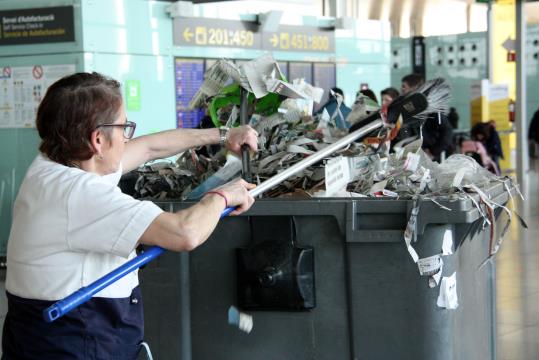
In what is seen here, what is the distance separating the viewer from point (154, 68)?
9.02 meters

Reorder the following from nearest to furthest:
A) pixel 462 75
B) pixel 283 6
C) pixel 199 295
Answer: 1. pixel 199 295
2. pixel 283 6
3. pixel 462 75

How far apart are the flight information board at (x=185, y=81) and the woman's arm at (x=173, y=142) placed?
572 centimetres

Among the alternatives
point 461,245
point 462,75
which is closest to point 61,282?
point 461,245

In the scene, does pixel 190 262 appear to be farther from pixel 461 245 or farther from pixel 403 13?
pixel 403 13

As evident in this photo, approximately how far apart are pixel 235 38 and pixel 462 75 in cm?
1664

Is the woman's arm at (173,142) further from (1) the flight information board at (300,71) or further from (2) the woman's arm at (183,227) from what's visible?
(1) the flight information board at (300,71)

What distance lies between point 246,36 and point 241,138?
6.88 m

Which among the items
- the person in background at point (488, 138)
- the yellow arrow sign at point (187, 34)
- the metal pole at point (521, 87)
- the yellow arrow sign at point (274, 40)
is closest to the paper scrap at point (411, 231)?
the yellow arrow sign at point (187, 34)

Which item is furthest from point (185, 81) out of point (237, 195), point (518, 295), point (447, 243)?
point (237, 195)

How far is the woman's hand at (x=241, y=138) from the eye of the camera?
3461 millimetres

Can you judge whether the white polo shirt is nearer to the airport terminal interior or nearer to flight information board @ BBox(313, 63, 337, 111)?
the airport terminal interior

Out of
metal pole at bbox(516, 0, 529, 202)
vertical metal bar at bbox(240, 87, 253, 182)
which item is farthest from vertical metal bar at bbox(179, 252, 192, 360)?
metal pole at bbox(516, 0, 529, 202)

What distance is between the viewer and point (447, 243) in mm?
3275

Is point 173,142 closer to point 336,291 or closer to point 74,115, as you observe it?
point 336,291
